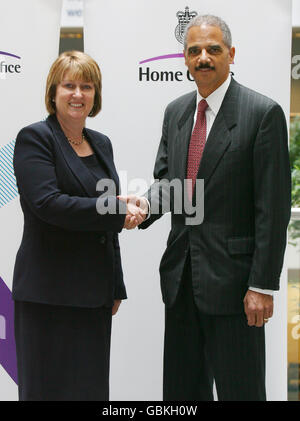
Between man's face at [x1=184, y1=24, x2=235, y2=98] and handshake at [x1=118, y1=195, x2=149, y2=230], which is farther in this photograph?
handshake at [x1=118, y1=195, x2=149, y2=230]

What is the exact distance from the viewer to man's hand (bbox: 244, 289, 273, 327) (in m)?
2.29

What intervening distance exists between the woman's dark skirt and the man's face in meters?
1.07

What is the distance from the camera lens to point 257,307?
90.2 inches

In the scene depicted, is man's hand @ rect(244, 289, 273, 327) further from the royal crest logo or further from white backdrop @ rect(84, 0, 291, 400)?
the royal crest logo

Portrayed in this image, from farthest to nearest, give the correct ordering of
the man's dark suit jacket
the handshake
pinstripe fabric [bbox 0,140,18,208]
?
1. pinstripe fabric [bbox 0,140,18,208]
2. the handshake
3. the man's dark suit jacket

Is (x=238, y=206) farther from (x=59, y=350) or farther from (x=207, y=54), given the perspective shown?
(x=59, y=350)

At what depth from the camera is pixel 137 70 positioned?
10.0 ft

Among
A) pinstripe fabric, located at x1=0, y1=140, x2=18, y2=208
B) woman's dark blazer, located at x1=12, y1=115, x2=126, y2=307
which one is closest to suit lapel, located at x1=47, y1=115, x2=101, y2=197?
woman's dark blazer, located at x1=12, y1=115, x2=126, y2=307

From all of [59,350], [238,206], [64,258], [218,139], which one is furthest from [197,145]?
[59,350]

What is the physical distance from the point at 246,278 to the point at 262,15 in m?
1.42

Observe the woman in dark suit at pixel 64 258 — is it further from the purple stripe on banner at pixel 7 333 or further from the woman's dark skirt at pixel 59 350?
the purple stripe on banner at pixel 7 333

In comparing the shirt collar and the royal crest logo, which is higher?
the royal crest logo

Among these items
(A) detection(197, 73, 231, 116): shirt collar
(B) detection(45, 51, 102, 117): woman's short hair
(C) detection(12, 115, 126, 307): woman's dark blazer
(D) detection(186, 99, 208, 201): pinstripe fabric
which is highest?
(B) detection(45, 51, 102, 117): woman's short hair

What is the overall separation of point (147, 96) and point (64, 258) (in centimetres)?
107
